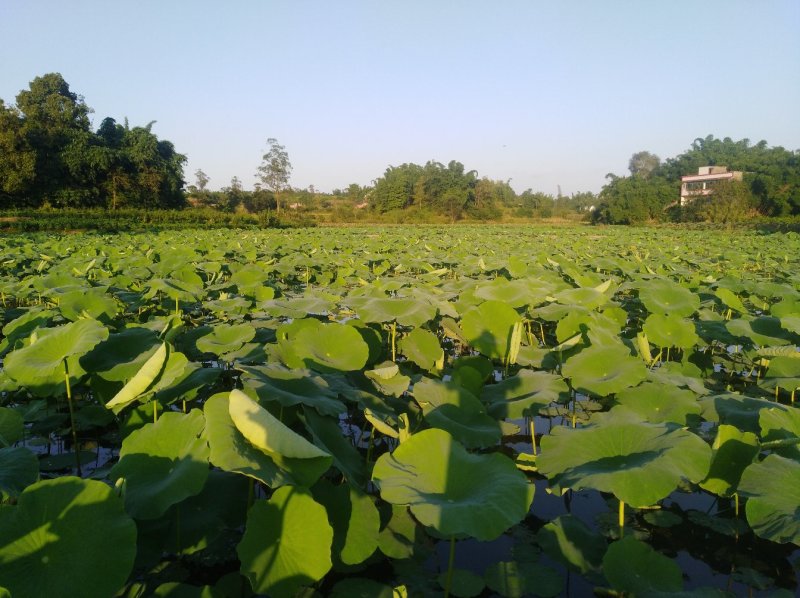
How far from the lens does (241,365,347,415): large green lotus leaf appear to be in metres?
1.59

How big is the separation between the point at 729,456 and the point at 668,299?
2.87 meters

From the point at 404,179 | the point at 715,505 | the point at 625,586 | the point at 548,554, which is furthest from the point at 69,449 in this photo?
the point at 404,179

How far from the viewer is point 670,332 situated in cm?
346

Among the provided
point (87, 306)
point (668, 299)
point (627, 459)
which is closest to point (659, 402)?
point (627, 459)

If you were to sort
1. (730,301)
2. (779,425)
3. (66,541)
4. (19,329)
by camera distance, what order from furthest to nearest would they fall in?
(730,301)
(19,329)
(779,425)
(66,541)

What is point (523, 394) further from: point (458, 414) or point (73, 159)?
point (73, 159)

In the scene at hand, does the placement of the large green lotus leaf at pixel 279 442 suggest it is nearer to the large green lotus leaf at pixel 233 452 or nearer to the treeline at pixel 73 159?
the large green lotus leaf at pixel 233 452

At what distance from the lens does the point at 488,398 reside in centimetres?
241

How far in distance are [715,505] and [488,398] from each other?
1.08 m

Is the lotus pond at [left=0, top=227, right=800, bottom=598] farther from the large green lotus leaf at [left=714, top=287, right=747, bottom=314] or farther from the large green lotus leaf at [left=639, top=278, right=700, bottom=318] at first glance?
the large green lotus leaf at [left=714, top=287, right=747, bottom=314]

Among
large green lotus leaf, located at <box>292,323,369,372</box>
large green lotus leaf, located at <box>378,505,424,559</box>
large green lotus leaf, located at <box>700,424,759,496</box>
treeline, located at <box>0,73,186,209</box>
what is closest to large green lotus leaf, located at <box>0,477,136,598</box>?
large green lotus leaf, located at <box>378,505,424,559</box>

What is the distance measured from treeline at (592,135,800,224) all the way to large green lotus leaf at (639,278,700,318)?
1198 inches

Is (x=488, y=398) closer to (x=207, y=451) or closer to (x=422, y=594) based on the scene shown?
(x=422, y=594)

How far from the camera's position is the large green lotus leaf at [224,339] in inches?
102
